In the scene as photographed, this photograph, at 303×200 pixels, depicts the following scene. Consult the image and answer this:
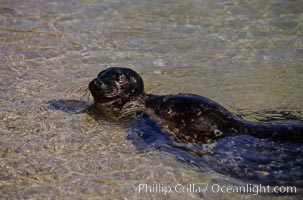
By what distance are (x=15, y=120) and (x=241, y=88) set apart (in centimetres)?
212

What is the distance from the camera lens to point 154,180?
3.51 meters

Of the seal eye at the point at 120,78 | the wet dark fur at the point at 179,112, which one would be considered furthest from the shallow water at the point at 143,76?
the seal eye at the point at 120,78

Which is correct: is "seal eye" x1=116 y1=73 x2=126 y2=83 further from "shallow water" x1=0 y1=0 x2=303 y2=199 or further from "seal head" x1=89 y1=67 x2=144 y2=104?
"shallow water" x1=0 y1=0 x2=303 y2=199

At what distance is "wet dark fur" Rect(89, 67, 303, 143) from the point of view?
391 cm

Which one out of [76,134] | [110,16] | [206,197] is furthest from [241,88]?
[110,16]

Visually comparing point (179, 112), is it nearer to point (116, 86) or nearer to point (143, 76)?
point (116, 86)

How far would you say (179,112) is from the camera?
13.4ft

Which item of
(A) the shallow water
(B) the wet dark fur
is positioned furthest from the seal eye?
(A) the shallow water

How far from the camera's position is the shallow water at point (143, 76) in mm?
3543

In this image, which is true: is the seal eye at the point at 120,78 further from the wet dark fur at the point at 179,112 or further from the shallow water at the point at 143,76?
the shallow water at the point at 143,76

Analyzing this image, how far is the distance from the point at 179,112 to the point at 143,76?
5.08ft

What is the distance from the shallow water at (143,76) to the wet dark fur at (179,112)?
12 cm

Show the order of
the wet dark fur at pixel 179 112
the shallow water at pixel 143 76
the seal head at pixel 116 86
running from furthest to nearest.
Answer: the seal head at pixel 116 86, the wet dark fur at pixel 179 112, the shallow water at pixel 143 76

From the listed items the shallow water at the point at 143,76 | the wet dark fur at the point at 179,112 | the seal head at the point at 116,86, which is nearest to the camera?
the shallow water at the point at 143,76
